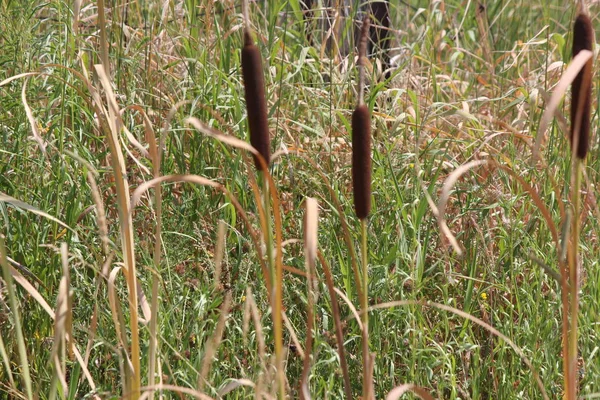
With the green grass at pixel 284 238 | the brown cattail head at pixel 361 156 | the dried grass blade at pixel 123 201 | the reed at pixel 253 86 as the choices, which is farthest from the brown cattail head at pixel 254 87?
the green grass at pixel 284 238

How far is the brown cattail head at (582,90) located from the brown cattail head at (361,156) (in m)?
0.29

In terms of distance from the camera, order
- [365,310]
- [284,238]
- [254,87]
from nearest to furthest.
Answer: [254,87] < [365,310] < [284,238]

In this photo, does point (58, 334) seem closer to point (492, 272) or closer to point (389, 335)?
point (389, 335)

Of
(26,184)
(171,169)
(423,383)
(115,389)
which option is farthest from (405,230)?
(26,184)

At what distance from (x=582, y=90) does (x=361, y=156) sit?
32cm

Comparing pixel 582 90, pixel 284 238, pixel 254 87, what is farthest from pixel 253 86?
pixel 284 238

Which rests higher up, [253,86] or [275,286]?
[253,86]

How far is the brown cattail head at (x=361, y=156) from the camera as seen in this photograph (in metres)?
1.14

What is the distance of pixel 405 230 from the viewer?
2.41 meters

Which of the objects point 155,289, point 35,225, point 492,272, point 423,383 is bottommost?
point 423,383

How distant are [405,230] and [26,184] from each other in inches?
42.5

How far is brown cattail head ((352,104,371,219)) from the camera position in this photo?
3.73 ft

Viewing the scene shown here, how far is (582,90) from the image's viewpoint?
1168 mm

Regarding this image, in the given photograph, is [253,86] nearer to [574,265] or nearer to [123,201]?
[123,201]
